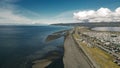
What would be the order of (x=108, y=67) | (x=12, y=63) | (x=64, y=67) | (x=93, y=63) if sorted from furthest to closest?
(x=12, y=63)
(x=64, y=67)
(x=93, y=63)
(x=108, y=67)

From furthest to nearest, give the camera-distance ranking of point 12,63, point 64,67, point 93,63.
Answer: point 12,63 → point 64,67 → point 93,63

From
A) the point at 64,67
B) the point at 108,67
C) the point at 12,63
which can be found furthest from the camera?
the point at 12,63

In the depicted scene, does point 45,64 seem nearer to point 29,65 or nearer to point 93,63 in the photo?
point 29,65

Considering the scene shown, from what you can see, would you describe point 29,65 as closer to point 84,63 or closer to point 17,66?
point 17,66

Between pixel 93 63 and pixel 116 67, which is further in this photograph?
pixel 93 63

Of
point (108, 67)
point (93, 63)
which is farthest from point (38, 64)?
point (108, 67)

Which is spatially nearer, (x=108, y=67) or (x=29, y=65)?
(x=108, y=67)

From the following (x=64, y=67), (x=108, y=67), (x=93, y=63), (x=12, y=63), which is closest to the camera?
(x=108, y=67)

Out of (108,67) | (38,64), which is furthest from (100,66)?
(38,64)

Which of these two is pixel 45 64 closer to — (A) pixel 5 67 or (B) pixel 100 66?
(A) pixel 5 67
